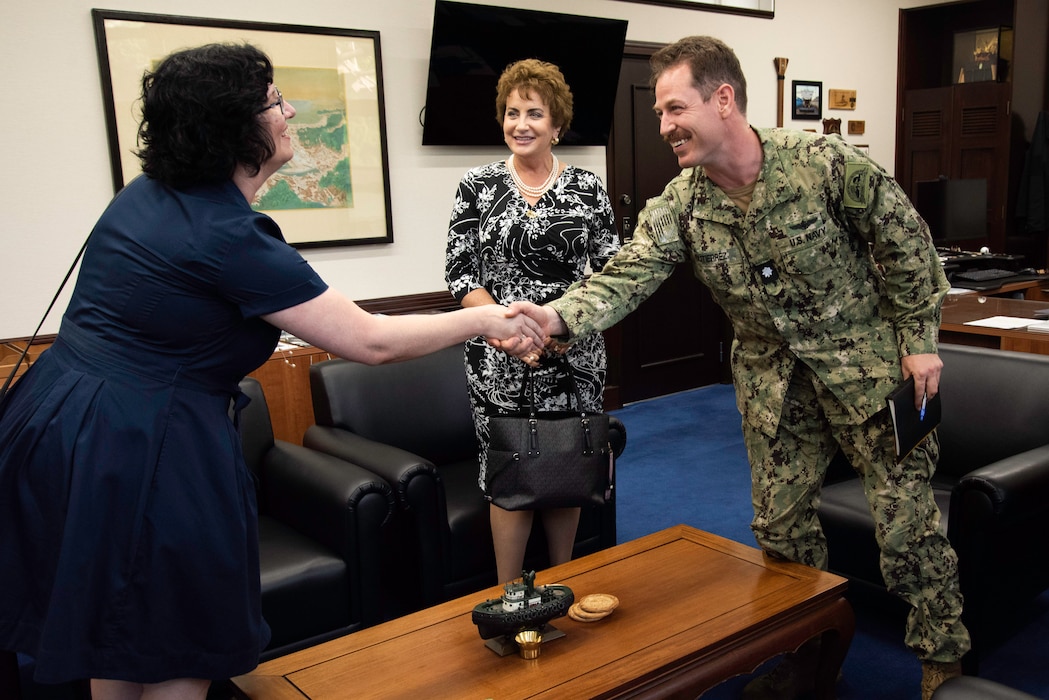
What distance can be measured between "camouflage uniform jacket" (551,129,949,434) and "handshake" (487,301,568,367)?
4 centimetres

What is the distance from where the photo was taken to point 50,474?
4.68 feet

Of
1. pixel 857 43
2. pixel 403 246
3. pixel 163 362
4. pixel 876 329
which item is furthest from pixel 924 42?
pixel 163 362

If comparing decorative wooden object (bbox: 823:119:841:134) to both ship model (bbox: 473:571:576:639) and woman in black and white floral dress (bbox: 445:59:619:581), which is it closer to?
woman in black and white floral dress (bbox: 445:59:619:581)

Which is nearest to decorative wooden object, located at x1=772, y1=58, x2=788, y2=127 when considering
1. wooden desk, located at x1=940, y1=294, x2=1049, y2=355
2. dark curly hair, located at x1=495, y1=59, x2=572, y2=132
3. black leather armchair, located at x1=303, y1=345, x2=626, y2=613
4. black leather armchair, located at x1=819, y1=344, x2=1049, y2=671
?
wooden desk, located at x1=940, y1=294, x2=1049, y2=355

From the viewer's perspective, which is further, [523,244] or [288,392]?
[288,392]

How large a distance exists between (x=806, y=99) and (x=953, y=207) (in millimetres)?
1300

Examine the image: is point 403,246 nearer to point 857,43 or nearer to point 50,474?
point 50,474

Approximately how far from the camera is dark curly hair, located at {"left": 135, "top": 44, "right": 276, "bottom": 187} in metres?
1.44

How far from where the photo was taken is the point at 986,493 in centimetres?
221

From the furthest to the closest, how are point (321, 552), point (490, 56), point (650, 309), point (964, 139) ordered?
point (964, 139), point (650, 309), point (490, 56), point (321, 552)

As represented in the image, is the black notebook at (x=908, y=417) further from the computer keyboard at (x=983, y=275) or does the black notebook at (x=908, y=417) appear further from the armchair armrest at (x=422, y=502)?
the computer keyboard at (x=983, y=275)

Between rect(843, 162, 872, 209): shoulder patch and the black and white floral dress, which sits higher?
rect(843, 162, 872, 209): shoulder patch

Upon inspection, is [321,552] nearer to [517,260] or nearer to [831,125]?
[517,260]

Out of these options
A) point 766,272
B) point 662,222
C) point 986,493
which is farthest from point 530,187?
point 986,493
